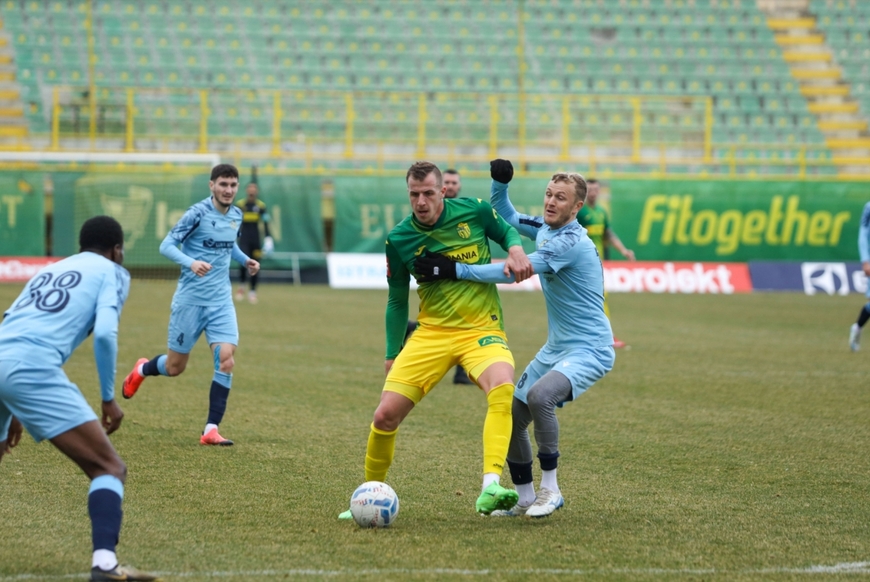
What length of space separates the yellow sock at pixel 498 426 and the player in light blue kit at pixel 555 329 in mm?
157

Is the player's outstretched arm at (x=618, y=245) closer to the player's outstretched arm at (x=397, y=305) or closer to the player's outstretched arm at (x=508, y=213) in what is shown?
the player's outstretched arm at (x=508, y=213)

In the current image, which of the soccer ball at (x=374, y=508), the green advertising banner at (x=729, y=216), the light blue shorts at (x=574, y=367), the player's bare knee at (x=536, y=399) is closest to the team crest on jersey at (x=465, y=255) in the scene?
the light blue shorts at (x=574, y=367)

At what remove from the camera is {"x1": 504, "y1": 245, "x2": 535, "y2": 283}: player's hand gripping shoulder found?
550 cm

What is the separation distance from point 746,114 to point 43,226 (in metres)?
19.8

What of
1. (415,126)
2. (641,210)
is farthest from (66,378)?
(415,126)

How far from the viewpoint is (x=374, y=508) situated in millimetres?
5539

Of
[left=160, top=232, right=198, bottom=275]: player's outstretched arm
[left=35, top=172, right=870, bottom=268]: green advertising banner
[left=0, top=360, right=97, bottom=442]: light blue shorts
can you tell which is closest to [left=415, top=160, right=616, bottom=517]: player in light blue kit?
[left=0, top=360, right=97, bottom=442]: light blue shorts

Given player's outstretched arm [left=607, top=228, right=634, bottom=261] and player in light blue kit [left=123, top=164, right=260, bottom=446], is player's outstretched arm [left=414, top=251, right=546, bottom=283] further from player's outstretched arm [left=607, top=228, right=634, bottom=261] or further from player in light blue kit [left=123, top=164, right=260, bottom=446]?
player's outstretched arm [left=607, top=228, right=634, bottom=261]

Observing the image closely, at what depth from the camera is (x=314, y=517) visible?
5.80 metres

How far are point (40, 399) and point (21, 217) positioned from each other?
22.0m

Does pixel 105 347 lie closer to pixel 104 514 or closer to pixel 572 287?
Answer: pixel 104 514

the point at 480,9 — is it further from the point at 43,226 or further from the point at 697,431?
the point at 697,431

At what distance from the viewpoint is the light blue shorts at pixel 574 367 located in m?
5.90

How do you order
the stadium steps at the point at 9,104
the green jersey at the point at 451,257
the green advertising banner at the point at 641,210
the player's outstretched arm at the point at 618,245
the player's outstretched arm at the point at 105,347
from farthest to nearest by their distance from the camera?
the stadium steps at the point at 9,104, the green advertising banner at the point at 641,210, the player's outstretched arm at the point at 618,245, the green jersey at the point at 451,257, the player's outstretched arm at the point at 105,347
